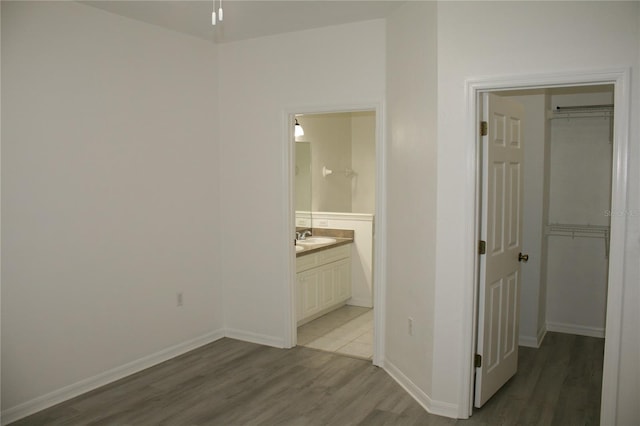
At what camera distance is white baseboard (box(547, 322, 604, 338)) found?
15.7 feet

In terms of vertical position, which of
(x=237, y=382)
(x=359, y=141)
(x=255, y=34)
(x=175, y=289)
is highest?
(x=255, y=34)

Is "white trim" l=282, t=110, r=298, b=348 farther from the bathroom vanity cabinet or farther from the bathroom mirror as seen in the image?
the bathroom mirror

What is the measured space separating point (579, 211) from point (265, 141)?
10.0 feet

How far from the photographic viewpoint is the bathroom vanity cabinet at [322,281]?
5.03 metres

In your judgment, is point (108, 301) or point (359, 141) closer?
point (108, 301)

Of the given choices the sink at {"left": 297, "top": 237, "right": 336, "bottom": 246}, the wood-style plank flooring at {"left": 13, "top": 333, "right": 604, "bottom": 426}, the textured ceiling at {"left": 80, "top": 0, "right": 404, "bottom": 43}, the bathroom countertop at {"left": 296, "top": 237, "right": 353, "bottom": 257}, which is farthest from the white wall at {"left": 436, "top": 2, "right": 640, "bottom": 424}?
the sink at {"left": 297, "top": 237, "right": 336, "bottom": 246}

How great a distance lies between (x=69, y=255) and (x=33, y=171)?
61 centimetres

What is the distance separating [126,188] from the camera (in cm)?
381

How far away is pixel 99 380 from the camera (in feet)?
12.0

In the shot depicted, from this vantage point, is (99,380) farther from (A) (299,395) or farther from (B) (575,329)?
(B) (575,329)

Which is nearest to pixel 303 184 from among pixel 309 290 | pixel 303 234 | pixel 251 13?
pixel 303 234

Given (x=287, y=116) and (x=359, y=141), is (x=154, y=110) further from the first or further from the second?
(x=359, y=141)

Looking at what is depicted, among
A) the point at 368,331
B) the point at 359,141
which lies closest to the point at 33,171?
the point at 368,331

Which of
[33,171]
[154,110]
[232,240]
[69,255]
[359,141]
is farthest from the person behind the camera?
[359,141]
